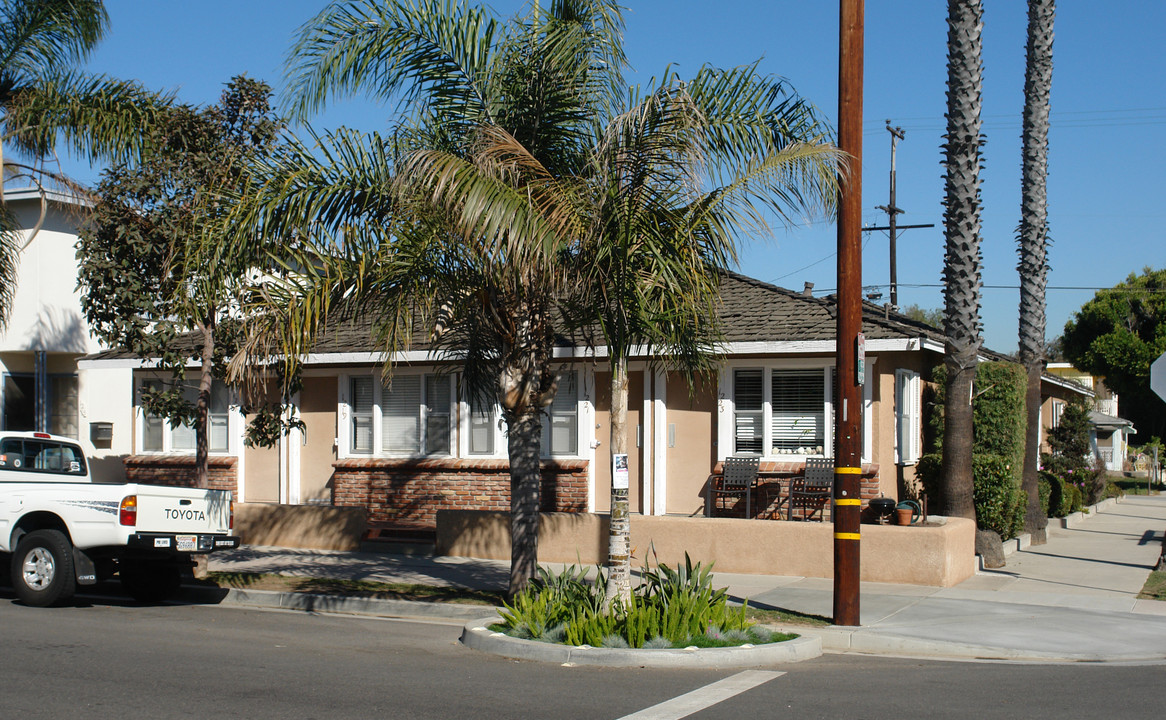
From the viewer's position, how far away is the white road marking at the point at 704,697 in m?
6.95

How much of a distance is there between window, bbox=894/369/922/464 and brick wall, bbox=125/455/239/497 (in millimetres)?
11882

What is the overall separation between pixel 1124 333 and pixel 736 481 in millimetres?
34893

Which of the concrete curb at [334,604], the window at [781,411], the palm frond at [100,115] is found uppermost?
the palm frond at [100,115]

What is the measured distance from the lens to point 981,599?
12.0 metres

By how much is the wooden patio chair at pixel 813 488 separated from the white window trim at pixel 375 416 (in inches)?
226

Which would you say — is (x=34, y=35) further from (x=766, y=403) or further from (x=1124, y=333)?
(x=1124, y=333)

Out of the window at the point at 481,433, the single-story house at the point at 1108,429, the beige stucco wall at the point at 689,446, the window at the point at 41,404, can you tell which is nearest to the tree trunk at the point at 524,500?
the beige stucco wall at the point at 689,446

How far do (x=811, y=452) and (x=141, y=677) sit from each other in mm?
10535

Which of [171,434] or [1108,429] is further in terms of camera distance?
[1108,429]

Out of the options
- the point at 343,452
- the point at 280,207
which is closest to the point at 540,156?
the point at 280,207

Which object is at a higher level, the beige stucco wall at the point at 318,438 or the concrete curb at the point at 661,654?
the beige stucco wall at the point at 318,438

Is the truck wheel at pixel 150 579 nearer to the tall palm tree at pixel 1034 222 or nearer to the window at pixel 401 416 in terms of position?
the window at pixel 401 416

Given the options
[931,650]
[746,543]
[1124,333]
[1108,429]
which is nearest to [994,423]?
[746,543]

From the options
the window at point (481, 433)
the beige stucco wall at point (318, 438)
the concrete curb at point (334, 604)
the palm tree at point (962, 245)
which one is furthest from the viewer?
the beige stucco wall at point (318, 438)
